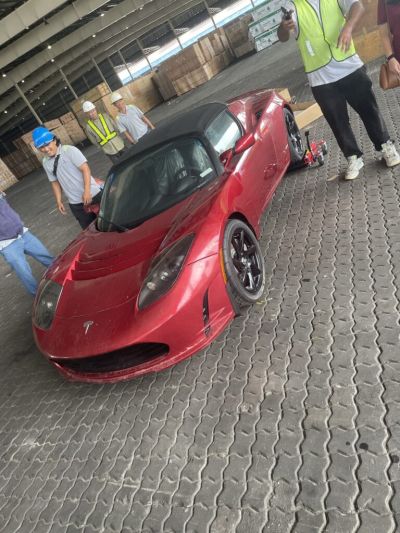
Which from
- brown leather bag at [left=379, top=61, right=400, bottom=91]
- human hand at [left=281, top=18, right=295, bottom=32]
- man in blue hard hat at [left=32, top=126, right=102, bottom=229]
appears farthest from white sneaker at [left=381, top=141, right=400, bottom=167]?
man in blue hard hat at [left=32, top=126, right=102, bottom=229]

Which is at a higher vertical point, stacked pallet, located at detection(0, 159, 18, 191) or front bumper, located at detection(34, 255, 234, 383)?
stacked pallet, located at detection(0, 159, 18, 191)

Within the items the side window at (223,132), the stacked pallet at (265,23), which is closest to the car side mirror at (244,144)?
the side window at (223,132)

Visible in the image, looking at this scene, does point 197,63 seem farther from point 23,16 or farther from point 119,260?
point 119,260

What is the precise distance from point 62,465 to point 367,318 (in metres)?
2.13

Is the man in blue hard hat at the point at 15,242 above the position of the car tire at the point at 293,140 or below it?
above

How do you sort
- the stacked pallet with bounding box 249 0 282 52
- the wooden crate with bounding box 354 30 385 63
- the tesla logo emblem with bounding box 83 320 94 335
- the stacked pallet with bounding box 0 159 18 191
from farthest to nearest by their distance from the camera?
the stacked pallet with bounding box 0 159 18 191 < the stacked pallet with bounding box 249 0 282 52 < the wooden crate with bounding box 354 30 385 63 < the tesla logo emblem with bounding box 83 320 94 335

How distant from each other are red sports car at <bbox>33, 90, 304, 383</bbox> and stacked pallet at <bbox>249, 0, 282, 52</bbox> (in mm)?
19770

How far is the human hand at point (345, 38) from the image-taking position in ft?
10.7

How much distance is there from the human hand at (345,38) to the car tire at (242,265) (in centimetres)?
177

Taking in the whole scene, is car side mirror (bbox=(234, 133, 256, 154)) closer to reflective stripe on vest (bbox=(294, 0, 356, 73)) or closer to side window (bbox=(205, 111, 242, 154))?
side window (bbox=(205, 111, 242, 154))

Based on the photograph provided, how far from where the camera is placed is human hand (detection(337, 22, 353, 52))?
3268 millimetres

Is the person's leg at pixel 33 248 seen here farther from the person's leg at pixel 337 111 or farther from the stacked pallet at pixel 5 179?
the stacked pallet at pixel 5 179

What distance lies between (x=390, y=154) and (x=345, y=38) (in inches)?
45.4

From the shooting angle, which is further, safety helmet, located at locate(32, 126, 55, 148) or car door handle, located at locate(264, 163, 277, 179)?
safety helmet, located at locate(32, 126, 55, 148)
